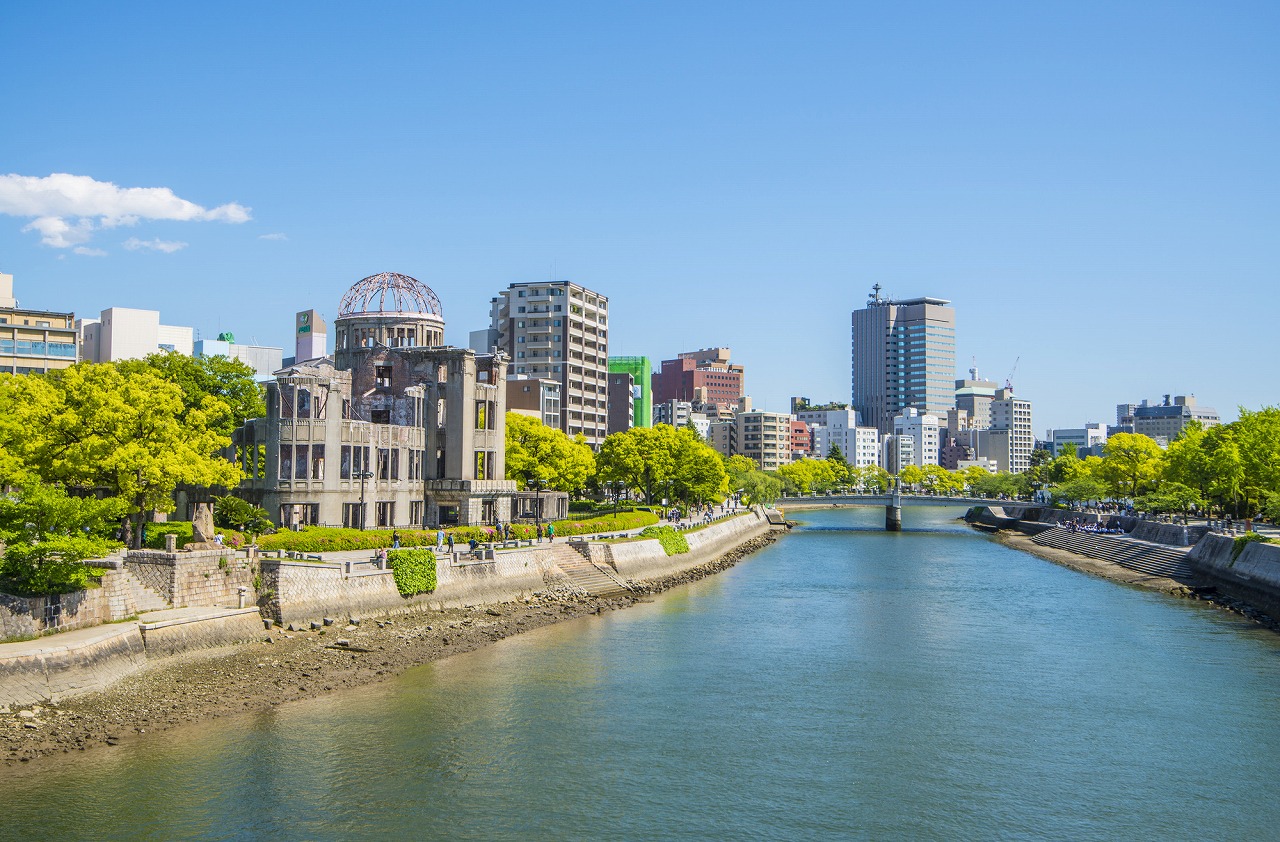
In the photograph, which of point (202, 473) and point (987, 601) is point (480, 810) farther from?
point (987, 601)

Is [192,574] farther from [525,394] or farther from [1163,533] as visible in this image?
[525,394]

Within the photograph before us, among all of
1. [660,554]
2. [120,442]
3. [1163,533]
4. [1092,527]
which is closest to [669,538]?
[660,554]

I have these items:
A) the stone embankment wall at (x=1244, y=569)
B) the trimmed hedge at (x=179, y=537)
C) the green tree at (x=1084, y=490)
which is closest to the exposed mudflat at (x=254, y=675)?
the trimmed hedge at (x=179, y=537)

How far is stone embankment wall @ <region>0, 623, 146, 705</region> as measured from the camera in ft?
122

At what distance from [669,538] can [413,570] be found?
4052cm

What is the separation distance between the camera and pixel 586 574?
78.2 metres

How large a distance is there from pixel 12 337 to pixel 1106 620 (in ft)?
385

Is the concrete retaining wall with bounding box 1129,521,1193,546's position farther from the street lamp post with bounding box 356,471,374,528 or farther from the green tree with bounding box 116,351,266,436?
the green tree with bounding box 116,351,266,436

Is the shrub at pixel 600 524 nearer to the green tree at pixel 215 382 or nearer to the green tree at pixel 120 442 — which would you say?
the green tree at pixel 215 382

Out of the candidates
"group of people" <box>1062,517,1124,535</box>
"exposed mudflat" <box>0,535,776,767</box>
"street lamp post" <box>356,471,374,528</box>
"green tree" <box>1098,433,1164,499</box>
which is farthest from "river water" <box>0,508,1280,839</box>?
"green tree" <box>1098,433,1164,499</box>

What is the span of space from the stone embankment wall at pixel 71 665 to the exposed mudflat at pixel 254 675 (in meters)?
0.51

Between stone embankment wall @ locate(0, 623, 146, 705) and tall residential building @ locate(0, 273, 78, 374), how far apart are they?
295 ft

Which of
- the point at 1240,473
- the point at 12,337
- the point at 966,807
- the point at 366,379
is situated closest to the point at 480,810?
the point at 966,807

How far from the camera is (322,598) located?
54688 millimetres
